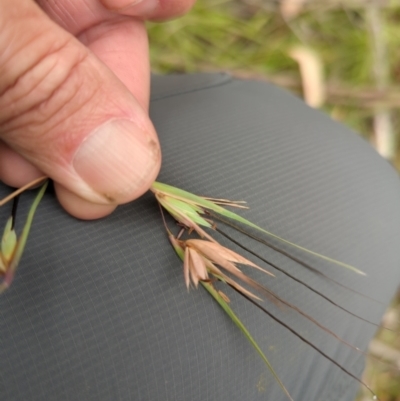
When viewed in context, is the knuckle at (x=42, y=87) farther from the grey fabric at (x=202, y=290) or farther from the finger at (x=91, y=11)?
the finger at (x=91, y=11)

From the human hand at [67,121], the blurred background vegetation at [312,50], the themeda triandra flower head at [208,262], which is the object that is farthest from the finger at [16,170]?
→ the blurred background vegetation at [312,50]

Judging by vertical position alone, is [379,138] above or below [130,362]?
below

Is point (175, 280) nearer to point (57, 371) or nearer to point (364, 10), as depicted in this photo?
point (57, 371)

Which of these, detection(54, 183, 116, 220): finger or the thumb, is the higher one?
the thumb

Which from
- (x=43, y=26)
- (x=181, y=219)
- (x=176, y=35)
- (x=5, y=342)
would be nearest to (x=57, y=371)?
(x=5, y=342)

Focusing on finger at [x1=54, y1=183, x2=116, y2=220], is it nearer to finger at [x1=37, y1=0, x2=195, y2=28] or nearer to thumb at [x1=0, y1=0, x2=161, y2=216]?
thumb at [x1=0, y1=0, x2=161, y2=216]

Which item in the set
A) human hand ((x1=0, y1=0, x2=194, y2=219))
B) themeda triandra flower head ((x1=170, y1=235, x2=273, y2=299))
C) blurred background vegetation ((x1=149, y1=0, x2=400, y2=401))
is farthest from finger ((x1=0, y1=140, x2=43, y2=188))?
blurred background vegetation ((x1=149, y1=0, x2=400, y2=401))
